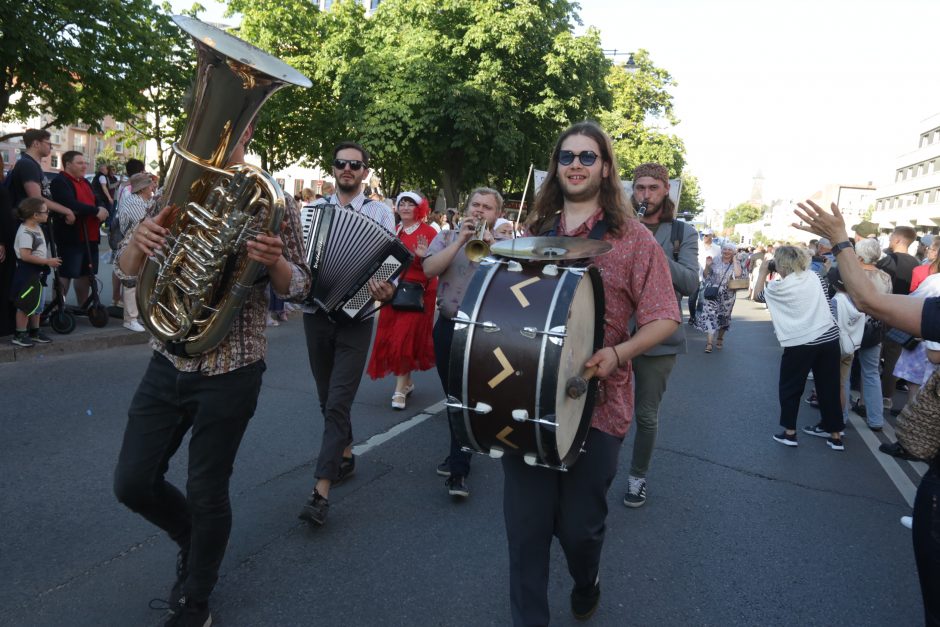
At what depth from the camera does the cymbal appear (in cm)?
241

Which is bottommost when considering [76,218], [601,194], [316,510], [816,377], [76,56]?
[316,510]

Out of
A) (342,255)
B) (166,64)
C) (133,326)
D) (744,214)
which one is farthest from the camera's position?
(744,214)

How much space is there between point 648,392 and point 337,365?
1.92 m

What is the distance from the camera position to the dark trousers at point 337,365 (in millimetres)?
4047

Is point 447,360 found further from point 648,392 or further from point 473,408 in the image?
point 473,408

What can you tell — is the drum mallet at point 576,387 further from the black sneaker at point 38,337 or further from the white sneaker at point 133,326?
the white sneaker at point 133,326

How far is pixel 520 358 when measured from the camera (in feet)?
7.73

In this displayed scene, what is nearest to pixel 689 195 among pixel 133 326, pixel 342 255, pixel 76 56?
pixel 76 56

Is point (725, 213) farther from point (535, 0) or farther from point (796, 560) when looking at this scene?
point (796, 560)

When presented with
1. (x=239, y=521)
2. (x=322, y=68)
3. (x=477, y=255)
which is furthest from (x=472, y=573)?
(x=322, y=68)

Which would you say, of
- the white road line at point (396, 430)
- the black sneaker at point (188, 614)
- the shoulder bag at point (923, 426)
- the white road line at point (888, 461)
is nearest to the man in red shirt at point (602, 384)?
the shoulder bag at point (923, 426)

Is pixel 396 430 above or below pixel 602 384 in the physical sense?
below

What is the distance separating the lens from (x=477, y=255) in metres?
2.98

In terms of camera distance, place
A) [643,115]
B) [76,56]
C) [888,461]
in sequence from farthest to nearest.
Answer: [643,115]
[76,56]
[888,461]
